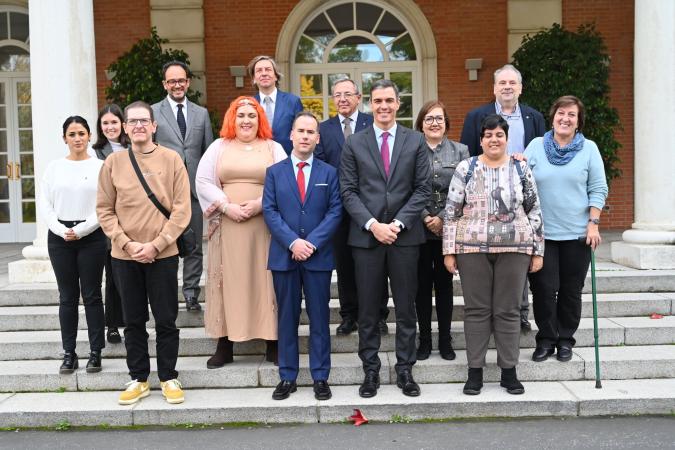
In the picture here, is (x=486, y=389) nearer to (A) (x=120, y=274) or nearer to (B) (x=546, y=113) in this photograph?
(A) (x=120, y=274)

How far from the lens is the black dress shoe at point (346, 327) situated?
218 inches

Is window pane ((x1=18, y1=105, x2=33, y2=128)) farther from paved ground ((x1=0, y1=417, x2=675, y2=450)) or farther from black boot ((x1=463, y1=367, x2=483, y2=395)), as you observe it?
black boot ((x1=463, y1=367, x2=483, y2=395))

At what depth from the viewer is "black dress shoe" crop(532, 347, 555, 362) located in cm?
512

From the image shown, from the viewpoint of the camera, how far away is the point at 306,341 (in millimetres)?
5484

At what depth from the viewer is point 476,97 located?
11.5 meters

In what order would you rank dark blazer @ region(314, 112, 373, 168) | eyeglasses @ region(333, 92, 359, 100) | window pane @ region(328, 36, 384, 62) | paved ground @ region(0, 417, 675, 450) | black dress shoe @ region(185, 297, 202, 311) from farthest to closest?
window pane @ region(328, 36, 384, 62) < black dress shoe @ region(185, 297, 202, 311) < dark blazer @ region(314, 112, 373, 168) < eyeglasses @ region(333, 92, 359, 100) < paved ground @ region(0, 417, 675, 450)

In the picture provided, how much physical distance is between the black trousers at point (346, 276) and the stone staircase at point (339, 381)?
0.20m

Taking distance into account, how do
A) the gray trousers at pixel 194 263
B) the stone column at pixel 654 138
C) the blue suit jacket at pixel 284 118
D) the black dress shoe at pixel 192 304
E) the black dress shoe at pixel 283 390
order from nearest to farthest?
the black dress shoe at pixel 283 390 < the blue suit jacket at pixel 284 118 < the gray trousers at pixel 194 263 < the black dress shoe at pixel 192 304 < the stone column at pixel 654 138

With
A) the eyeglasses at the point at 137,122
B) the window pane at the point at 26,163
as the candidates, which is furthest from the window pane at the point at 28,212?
the eyeglasses at the point at 137,122

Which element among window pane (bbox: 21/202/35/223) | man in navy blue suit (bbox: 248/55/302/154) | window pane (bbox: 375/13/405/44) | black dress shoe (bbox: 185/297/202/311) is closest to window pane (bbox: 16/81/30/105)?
window pane (bbox: 21/202/35/223)

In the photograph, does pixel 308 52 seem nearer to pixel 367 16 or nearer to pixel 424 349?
pixel 367 16

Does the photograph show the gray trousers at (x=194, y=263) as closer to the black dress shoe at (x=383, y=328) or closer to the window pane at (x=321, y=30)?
the black dress shoe at (x=383, y=328)

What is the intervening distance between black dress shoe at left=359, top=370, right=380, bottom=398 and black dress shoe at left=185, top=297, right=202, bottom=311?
174cm

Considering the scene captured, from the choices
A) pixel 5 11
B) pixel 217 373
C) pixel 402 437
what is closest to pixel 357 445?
pixel 402 437
